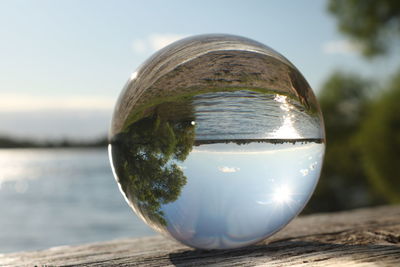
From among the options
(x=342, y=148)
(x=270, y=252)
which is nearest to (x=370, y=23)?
(x=342, y=148)

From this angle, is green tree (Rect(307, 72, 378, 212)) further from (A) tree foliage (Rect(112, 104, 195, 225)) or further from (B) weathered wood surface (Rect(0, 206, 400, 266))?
(A) tree foliage (Rect(112, 104, 195, 225))

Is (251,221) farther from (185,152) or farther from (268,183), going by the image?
(185,152)

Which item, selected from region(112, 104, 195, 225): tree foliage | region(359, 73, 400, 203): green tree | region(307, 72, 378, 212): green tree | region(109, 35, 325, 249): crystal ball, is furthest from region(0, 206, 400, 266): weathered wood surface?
region(307, 72, 378, 212): green tree

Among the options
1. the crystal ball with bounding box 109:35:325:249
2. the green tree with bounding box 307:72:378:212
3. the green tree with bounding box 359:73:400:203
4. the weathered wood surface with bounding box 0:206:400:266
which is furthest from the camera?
the green tree with bounding box 307:72:378:212

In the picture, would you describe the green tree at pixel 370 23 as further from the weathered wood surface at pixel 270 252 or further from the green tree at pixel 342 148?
the weathered wood surface at pixel 270 252

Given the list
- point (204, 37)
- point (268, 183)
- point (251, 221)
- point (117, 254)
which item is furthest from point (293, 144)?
point (117, 254)
